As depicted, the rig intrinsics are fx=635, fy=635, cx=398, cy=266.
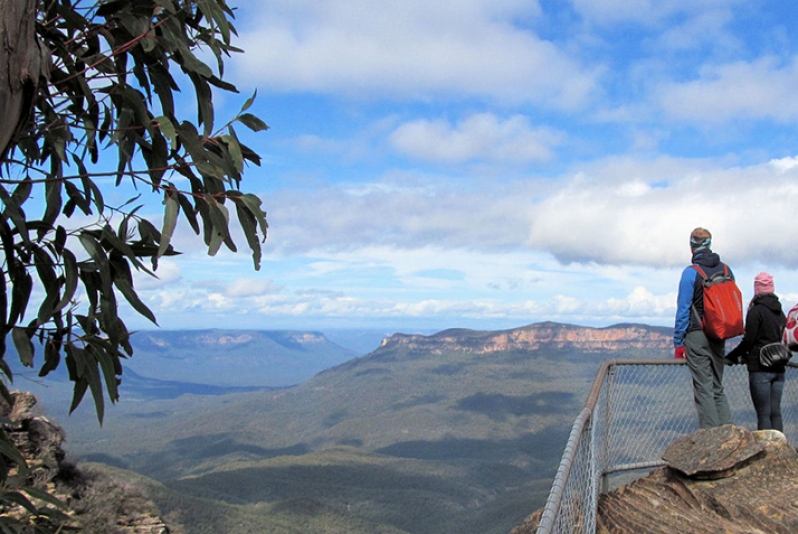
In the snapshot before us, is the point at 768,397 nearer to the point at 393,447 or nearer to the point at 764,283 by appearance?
the point at 764,283

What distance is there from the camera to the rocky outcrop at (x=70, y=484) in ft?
25.2

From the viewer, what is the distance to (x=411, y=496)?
9194 centimetres

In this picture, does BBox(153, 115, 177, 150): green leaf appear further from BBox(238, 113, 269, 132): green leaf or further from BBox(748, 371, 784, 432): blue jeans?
BBox(748, 371, 784, 432): blue jeans

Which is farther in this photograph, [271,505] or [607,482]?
[271,505]

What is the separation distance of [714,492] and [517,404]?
15280cm

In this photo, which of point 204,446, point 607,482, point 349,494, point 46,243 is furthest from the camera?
point 204,446

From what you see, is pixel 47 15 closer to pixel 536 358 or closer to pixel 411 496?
pixel 411 496

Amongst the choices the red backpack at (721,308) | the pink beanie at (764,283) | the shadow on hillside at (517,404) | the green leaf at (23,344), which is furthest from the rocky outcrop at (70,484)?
the shadow on hillside at (517,404)

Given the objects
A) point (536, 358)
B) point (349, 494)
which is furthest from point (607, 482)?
point (536, 358)

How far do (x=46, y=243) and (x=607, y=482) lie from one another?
14.8 ft

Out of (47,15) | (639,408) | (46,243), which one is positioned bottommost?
(639,408)

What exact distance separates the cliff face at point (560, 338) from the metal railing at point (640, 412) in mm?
111129

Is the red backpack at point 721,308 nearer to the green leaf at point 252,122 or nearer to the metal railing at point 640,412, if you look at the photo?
the metal railing at point 640,412

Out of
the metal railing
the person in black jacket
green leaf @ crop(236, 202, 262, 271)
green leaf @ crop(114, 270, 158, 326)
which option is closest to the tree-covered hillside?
the metal railing
